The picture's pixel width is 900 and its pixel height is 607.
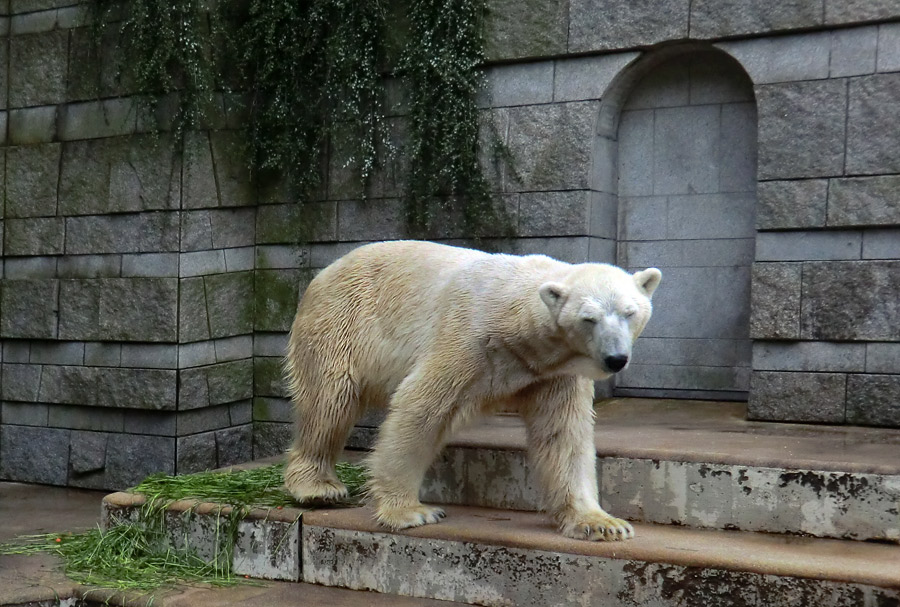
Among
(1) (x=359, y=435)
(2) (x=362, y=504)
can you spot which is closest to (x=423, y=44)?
(1) (x=359, y=435)

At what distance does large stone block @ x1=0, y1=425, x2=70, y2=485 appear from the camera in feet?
22.1

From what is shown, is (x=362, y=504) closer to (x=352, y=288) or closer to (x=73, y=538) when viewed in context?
(x=352, y=288)

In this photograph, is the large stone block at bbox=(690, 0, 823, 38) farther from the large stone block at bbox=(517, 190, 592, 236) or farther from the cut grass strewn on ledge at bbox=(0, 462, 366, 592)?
the cut grass strewn on ledge at bbox=(0, 462, 366, 592)

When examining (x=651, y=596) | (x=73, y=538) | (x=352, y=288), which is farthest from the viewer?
(x=73, y=538)

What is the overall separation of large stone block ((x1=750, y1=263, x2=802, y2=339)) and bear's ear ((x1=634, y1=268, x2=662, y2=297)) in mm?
1992

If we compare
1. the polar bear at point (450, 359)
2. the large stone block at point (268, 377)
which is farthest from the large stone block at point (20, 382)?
the polar bear at point (450, 359)

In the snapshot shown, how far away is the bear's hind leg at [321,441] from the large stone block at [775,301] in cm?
228

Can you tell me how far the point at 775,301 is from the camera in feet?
17.8

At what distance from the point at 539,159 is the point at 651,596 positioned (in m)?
3.09

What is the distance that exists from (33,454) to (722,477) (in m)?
4.75

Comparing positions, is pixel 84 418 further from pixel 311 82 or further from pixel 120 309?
pixel 311 82

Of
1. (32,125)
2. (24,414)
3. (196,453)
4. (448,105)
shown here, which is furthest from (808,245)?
(24,414)

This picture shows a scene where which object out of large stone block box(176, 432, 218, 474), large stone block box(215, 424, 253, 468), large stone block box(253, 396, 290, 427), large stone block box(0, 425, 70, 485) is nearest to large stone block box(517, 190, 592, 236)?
large stone block box(253, 396, 290, 427)

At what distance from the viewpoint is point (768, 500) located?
3.94 metres
